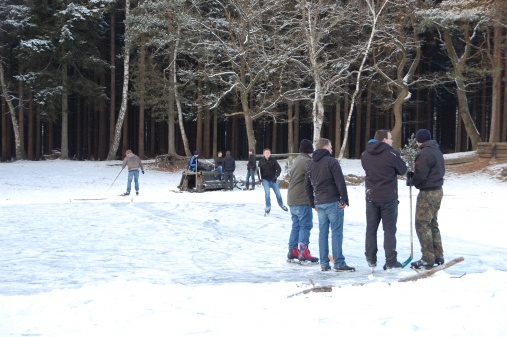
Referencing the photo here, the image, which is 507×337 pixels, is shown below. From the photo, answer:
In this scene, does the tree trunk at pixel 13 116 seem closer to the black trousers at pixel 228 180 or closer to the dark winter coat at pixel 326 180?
the black trousers at pixel 228 180

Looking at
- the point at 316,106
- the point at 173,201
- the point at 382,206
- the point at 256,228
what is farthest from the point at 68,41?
the point at 382,206

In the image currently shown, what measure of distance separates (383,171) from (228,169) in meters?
16.1

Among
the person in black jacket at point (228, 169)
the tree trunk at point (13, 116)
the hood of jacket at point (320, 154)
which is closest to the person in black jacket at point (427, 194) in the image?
the hood of jacket at point (320, 154)

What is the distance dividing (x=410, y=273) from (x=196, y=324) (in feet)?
11.2

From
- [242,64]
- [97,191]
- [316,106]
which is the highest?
[242,64]

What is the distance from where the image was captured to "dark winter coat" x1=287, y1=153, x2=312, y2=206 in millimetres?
8930

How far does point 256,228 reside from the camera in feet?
44.3

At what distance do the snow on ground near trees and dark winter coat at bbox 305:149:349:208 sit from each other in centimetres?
109

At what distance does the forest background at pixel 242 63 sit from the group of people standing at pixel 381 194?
17.8 m

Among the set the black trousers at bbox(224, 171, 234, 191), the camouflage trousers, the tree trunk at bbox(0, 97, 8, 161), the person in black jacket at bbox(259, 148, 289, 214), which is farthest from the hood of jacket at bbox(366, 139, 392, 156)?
the tree trunk at bbox(0, 97, 8, 161)

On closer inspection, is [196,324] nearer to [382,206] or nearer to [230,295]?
[230,295]

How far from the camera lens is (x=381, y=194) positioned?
25.8 ft

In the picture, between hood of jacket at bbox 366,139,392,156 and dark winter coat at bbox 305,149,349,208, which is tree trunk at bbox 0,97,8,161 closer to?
dark winter coat at bbox 305,149,349,208

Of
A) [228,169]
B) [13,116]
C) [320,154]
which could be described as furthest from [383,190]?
[13,116]
